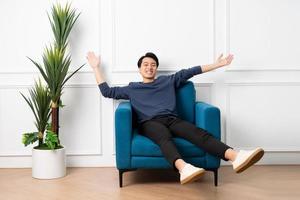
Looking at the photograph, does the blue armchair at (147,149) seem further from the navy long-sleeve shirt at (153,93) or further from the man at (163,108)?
the navy long-sleeve shirt at (153,93)

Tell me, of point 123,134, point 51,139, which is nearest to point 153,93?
point 123,134

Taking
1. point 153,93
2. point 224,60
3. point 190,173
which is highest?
point 224,60

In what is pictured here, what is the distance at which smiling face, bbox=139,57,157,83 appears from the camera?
3.15 meters

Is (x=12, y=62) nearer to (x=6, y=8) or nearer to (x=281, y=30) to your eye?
(x=6, y=8)

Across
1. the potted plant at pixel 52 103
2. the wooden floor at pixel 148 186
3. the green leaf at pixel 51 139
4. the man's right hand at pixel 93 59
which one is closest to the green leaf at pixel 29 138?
the potted plant at pixel 52 103

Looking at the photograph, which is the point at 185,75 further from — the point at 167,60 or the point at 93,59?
the point at 93,59

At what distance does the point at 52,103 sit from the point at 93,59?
56cm

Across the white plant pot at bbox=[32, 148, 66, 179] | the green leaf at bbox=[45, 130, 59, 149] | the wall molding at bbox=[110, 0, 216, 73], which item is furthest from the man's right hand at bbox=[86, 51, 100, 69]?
the white plant pot at bbox=[32, 148, 66, 179]

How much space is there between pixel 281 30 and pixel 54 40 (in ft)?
7.12

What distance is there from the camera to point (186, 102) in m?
3.17

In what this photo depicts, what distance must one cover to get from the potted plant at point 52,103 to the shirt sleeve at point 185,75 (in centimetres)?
92

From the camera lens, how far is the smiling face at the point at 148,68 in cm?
315

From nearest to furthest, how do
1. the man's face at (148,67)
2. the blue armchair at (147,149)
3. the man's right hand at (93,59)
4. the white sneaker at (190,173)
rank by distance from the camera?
the white sneaker at (190,173)
the blue armchair at (147,149)
the man's face at (148,67)
the man's right hand at (93,59)

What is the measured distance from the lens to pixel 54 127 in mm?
3117
